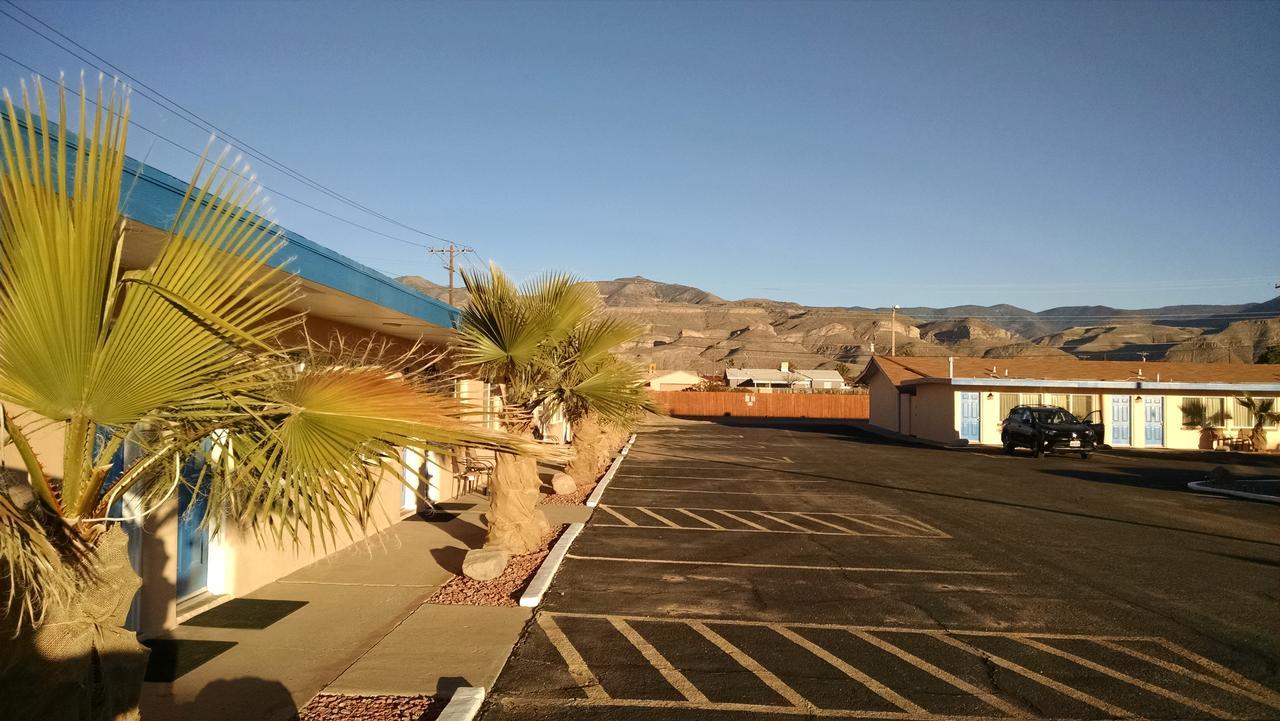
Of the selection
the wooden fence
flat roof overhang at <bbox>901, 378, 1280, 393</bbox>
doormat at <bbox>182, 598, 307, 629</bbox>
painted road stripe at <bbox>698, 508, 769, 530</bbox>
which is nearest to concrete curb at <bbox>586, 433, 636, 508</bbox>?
painted road stripe at <bbox>698, 508, 769, 530</bbox>

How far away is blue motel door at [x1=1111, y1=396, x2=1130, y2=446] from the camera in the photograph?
3456cm

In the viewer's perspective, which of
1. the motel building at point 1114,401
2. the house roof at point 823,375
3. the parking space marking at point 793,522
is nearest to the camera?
the parking space marking at point 793,522

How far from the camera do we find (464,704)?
5.58m

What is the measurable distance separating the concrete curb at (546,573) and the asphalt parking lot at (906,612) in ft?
0.49

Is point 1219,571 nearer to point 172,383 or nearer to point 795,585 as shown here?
point 795,585

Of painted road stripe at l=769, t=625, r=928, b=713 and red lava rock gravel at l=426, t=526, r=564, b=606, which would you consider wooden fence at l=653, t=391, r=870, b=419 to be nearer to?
red lava rock gravel at l=426, t=526, r=564, b=606

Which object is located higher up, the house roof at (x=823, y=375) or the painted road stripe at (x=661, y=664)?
the house roof at (x=823, y=375)

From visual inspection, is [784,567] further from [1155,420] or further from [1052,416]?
[1155,420]

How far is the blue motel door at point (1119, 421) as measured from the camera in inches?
1361

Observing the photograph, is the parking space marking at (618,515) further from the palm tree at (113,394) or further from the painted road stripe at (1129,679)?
the palm tree at (113,394)

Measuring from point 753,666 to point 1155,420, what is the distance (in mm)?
34508

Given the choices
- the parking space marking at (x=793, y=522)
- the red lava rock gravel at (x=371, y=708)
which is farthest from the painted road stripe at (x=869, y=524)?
the red lava rock gravel at (x=371, y=708)

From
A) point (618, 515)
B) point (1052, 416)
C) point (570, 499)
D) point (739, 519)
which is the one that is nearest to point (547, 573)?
point (618, 515)

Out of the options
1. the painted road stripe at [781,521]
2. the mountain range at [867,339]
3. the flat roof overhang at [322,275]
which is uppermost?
the mountain range at [867,339]
